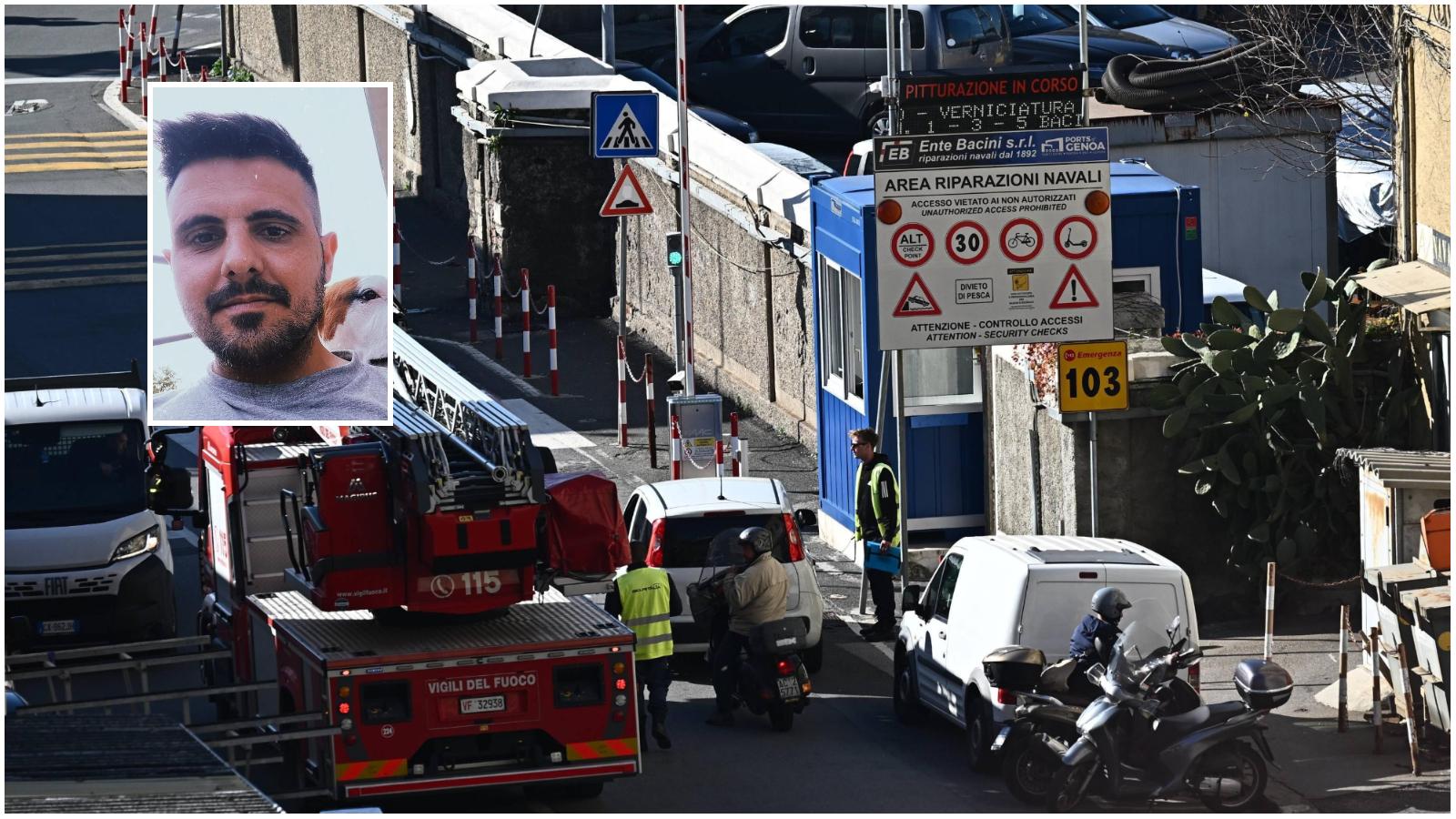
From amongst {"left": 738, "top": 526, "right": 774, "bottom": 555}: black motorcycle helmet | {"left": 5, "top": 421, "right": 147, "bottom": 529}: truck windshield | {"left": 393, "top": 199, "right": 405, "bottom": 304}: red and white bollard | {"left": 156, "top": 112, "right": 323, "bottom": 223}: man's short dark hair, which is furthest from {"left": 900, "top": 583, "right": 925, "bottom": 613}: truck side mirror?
{"left": 393, "top": 199, "right": 405, "bottom": 304}: red and white bollard

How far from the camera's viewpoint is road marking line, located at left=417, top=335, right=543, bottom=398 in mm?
24391

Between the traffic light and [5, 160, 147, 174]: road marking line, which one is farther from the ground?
[5, 160, 147, 174]: road marking line

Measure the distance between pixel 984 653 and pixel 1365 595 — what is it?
2.66 metres

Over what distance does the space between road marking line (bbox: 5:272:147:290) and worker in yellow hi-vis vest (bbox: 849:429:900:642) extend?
570 inches

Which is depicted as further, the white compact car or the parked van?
the parked van

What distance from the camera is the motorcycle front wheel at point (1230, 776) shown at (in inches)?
485

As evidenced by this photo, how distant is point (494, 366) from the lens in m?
25.3

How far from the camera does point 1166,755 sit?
40.6 feet

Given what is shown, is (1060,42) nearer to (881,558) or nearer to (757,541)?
(881,558)

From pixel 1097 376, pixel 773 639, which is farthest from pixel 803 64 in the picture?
pixel 773 639

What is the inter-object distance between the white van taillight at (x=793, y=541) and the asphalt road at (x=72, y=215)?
12.2 meters

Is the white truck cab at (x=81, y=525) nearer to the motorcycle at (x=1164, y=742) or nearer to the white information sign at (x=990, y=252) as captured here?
the white information sign at (x=990, y=252)

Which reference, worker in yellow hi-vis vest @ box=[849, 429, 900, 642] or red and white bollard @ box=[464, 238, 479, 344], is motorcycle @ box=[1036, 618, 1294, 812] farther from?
red and white bollard @ box=[464, 238, 479, 344]

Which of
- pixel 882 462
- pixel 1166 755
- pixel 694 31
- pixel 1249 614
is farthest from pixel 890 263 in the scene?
pixel 694 31
